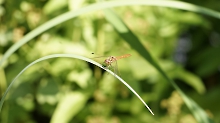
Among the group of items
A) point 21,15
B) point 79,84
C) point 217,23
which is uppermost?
point 217,23

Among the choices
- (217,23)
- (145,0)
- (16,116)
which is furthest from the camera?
(217,23)

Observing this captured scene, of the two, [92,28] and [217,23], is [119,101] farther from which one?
[217,23]

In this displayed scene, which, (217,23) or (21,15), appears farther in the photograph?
(217,23)

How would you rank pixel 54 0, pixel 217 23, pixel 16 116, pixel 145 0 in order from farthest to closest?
pixel 217 23 → pixel 16 116 → pixel 54 0 → pixel 145 0

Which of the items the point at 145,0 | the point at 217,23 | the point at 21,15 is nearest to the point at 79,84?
the point at 21,15

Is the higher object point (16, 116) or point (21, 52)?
point (21, 52)

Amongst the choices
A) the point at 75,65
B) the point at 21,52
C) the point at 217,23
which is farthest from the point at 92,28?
the point at 217,23
